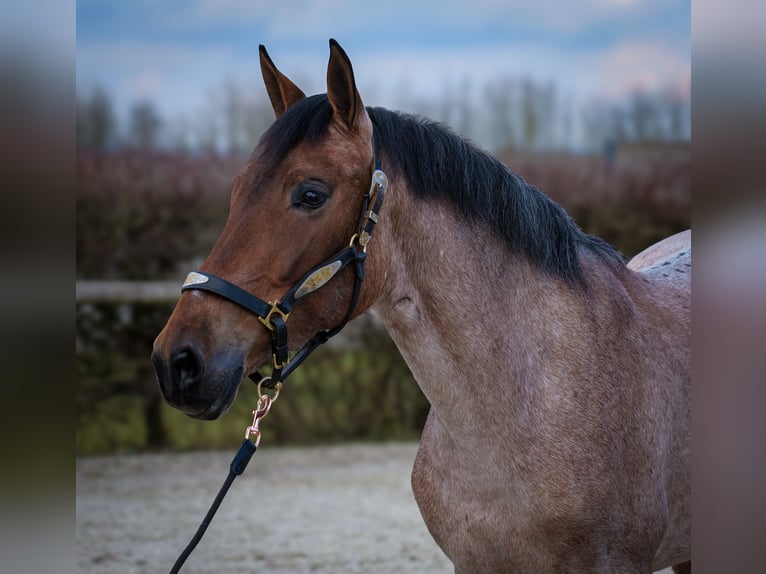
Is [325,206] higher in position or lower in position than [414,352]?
higher

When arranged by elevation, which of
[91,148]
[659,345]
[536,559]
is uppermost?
[91,148]

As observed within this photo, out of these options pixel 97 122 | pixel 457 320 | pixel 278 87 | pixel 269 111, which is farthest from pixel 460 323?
pixel 97 122

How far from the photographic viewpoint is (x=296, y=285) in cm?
172

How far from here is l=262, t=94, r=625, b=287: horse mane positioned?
1.79 meters

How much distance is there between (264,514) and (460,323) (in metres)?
4.08

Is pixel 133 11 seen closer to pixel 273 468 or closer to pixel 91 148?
pixel 91 148

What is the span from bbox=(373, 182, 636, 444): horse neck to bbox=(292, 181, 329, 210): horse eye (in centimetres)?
19

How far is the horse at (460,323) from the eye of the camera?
1.70 m

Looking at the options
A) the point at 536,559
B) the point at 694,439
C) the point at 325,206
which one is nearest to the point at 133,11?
the point at 325,206

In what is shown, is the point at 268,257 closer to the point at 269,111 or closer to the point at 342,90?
the point at 342,90

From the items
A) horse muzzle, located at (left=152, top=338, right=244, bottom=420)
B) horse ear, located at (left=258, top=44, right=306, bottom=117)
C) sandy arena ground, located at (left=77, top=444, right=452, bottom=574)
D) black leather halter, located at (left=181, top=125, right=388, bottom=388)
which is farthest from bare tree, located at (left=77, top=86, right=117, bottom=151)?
horse muzzle, located at (left=152, top=338, right=244, bottom=420)

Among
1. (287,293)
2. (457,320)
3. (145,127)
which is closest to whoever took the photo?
(287,293)

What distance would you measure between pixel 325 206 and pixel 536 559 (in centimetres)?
104

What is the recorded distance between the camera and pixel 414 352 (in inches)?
76.0
